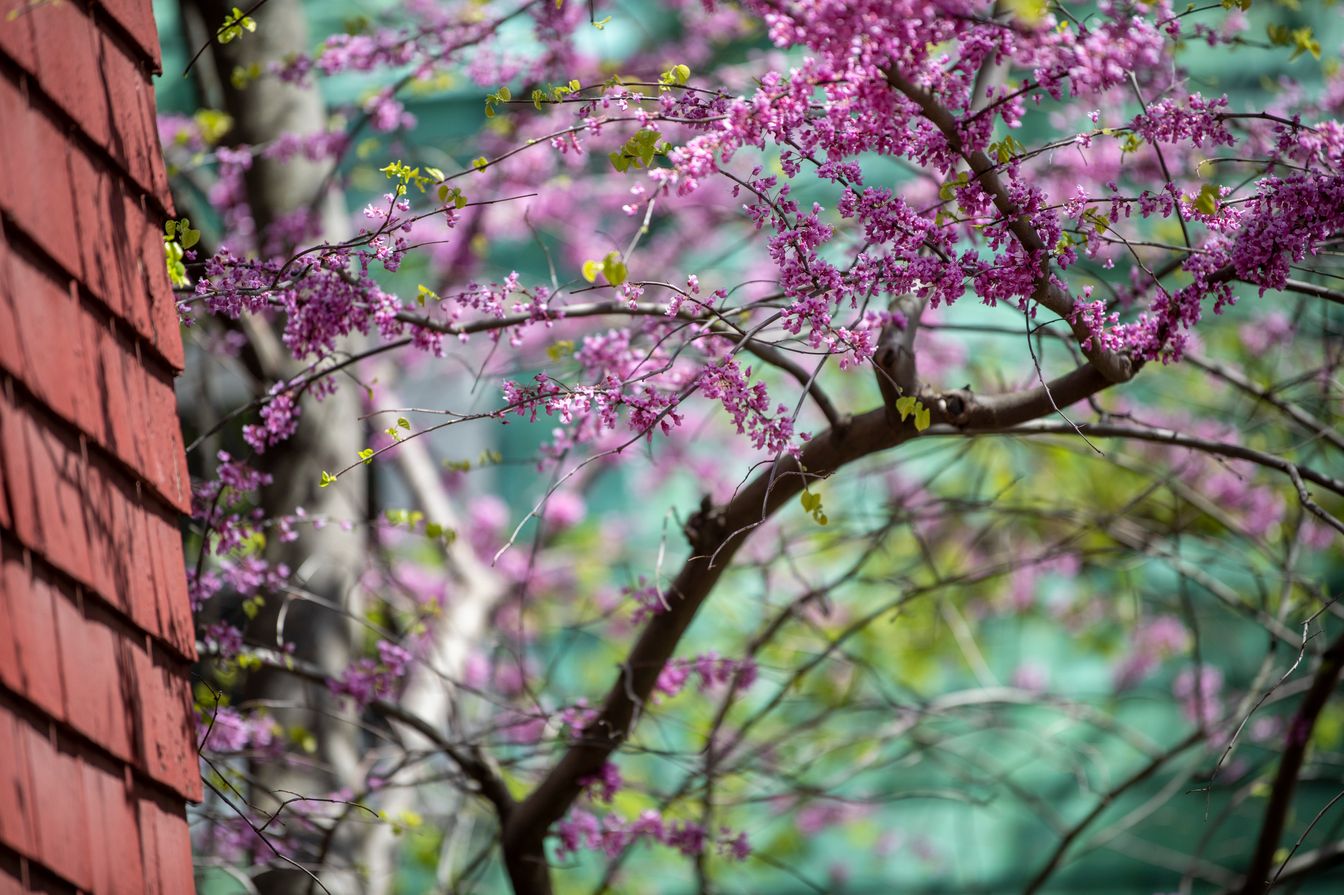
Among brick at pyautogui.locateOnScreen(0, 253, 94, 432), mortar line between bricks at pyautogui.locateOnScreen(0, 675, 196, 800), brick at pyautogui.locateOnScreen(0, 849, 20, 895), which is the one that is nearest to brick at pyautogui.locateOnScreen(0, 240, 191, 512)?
brick at pyautogui.locateOnScreen(0, 253, 94, 432)

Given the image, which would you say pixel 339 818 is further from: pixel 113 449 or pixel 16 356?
pixel 16 356

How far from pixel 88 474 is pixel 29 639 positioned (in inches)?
9.3

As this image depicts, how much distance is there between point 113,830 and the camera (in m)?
1.51

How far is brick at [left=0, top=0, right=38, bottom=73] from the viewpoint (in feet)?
4.58

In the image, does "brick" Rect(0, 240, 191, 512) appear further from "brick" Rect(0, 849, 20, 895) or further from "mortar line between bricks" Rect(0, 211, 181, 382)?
"brick" Rect(0, 849, 20, 895)

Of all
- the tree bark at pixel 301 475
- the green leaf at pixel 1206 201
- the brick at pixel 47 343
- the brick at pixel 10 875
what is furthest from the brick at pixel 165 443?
the green leaf at pixel 1206 201

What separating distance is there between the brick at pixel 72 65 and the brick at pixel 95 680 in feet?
2.07

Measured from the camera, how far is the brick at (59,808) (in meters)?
1.38

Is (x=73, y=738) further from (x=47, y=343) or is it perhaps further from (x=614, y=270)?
Result: (x=614, y=270)

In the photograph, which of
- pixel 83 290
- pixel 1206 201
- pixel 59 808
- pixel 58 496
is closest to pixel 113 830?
pixel 59 808

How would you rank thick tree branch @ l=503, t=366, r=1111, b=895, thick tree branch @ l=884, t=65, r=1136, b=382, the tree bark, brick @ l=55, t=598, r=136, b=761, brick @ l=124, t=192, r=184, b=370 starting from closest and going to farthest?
brick @ l=55, t=598, r=136, b=761 → thick tree branch @ l=884, t=65, r=1136, b=382 → brick @ l=124, t=192, r=184, b=370 → thick tree branch @ l=503, t=366, r=1111, b=895 → the tree bark

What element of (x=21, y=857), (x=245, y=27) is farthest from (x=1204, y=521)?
(x=21, y=857)

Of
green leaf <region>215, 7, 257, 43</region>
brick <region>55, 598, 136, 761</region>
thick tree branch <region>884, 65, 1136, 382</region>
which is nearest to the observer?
brick <region>55, 598, 136, 761</region>

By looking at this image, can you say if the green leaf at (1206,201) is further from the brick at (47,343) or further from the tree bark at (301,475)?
the tree bark at (301,475)
